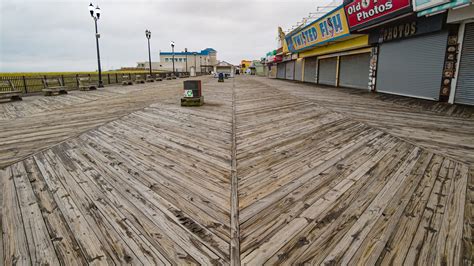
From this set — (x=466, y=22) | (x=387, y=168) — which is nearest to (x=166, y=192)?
(x=387, y=168)

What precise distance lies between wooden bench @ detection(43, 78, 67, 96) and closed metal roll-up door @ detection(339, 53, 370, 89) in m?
18.9

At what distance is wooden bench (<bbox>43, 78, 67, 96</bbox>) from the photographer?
1389 cm

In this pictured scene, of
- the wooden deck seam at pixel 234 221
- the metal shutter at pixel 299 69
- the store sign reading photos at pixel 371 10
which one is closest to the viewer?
the wooden deck seam at pixel 234 221

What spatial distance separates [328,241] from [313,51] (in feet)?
77.3

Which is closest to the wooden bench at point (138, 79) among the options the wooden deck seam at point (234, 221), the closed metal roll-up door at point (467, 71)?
the wooden deck seam at point (234, 221)

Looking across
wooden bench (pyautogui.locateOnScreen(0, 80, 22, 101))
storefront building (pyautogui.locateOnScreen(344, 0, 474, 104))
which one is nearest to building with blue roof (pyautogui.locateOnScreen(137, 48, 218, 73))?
wooden bench (pyautogui.locateOnScreen(0, 80, 22, 101))

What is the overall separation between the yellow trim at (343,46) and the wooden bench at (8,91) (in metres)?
19.0

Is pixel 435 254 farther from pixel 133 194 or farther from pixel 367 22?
pixel 367 22

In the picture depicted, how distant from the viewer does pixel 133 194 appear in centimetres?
294

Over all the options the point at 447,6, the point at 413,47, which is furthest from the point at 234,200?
the point at 413,47

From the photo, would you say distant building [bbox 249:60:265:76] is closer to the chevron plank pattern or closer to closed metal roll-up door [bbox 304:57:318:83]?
closed metal roll-up door [bbox 304:57:318:83]

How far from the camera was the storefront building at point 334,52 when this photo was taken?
15.2 meters

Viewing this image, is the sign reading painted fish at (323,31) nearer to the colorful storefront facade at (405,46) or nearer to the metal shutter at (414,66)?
the colorful storefront facade at (405,46)

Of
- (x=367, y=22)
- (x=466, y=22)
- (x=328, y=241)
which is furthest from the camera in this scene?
(x=367, y=22)
